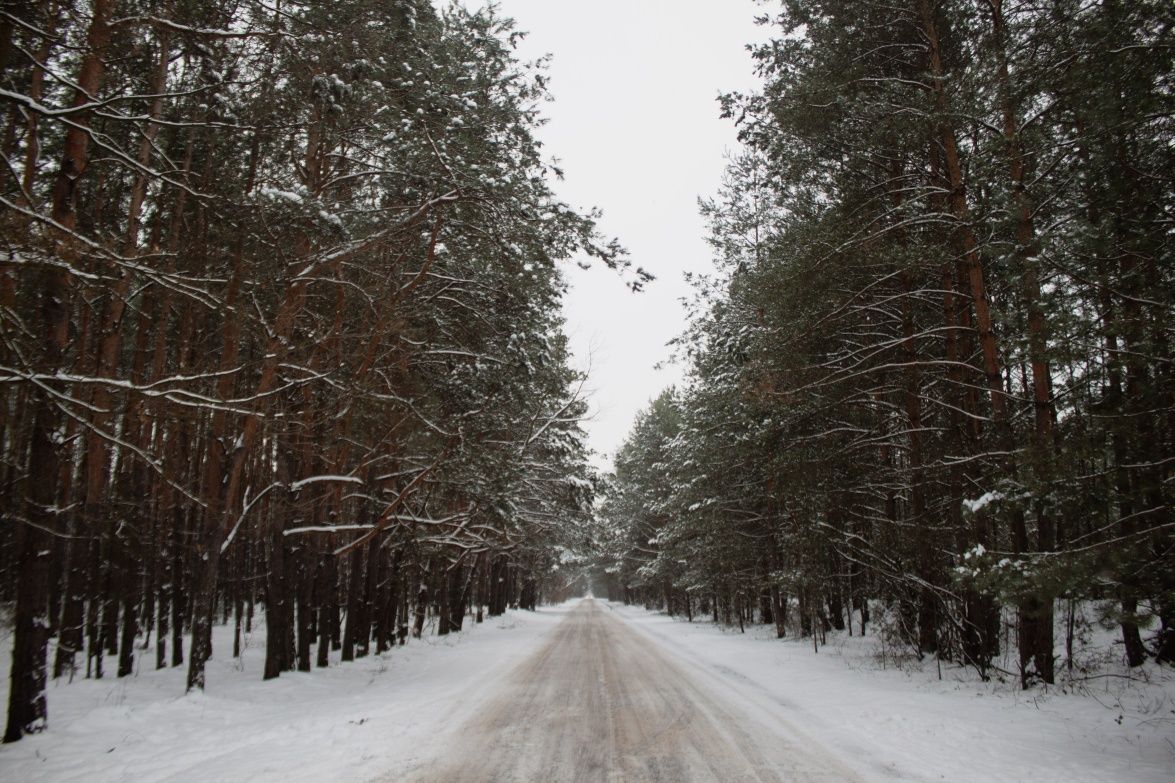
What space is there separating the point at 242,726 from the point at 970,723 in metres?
9.10

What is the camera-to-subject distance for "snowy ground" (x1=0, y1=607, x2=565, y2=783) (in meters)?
5.82

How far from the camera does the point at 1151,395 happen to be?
554cm

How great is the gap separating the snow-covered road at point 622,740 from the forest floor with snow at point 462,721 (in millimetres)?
325

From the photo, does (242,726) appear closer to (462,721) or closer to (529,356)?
(462,721)

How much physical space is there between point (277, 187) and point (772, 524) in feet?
58.4

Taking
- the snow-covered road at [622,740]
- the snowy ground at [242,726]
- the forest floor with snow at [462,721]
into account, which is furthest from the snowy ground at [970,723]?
the snowy ground at [242,726]

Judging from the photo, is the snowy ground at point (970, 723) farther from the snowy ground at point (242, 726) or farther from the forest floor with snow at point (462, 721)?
the snowy ground at point (242, 726)

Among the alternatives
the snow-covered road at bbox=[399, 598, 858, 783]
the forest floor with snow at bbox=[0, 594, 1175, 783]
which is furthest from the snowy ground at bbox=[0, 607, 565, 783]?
the snow-covered road at bbox=[399, 598, 858, 783]

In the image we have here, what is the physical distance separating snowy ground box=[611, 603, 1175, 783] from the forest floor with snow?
27 millimetres

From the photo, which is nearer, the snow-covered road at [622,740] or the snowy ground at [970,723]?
the snow-covered road at [622,740]

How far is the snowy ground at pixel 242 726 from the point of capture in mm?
5820

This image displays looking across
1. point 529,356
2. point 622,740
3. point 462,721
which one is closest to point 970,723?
point 622,740

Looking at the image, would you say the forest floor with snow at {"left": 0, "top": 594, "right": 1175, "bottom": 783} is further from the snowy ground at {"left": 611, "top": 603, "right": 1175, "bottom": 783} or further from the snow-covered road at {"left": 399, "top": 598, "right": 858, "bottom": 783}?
the snow-covered road at {"left": 399, "top": 598, "right": 858, "bottom": 783}

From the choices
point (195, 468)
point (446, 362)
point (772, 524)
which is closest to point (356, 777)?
point (446, 362)
